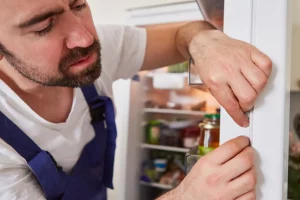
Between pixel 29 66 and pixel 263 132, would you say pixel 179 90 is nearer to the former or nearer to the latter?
pixel 29 66

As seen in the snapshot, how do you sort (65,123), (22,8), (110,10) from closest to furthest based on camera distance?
(22,8), (65,123), (110,10)

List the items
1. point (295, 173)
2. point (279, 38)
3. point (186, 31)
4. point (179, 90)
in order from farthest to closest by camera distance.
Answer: point (179, 90) → point (186, 31) → point (295, 173) → point (279, 38)

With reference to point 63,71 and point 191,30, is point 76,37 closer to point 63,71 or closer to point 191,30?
point 63,71

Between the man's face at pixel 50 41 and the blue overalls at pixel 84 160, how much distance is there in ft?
0.43

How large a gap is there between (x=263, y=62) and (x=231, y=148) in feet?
0.33

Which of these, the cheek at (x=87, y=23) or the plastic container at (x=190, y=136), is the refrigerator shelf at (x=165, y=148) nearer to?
the plastic container at (x=190, y=136)

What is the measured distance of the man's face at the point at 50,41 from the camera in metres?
0.50

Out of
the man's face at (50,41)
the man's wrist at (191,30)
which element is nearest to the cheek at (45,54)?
the man's face at (50,41)

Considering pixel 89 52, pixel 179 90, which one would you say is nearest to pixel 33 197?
pixel 89 52

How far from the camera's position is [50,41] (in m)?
0.54

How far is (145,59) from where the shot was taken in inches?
33.7

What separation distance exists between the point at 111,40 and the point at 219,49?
545 millimetres

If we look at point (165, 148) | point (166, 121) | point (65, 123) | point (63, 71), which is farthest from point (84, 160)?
point (166, 121)

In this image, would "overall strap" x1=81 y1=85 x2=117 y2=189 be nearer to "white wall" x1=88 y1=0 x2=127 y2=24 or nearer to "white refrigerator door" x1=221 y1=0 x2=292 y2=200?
"white refrigerator door" x1=221 y1=0 x2=292 y2=200
